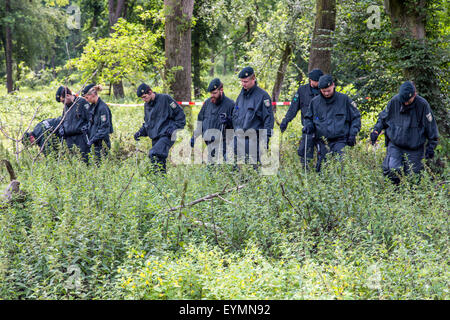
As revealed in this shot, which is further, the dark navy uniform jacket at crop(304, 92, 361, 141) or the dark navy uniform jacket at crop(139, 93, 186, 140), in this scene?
the dark navy uniform jacket at crop(139, 93, 186, 140)

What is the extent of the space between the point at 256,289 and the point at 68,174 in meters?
4.61

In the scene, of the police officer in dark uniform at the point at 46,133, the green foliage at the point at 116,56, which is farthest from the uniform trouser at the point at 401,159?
the green foliage at the point at 116,56

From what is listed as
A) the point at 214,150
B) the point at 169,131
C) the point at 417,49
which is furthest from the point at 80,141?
the point at 417,49

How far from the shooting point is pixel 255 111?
367 inches

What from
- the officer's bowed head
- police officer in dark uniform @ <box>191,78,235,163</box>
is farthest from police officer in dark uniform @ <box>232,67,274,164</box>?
the officer's bowed head

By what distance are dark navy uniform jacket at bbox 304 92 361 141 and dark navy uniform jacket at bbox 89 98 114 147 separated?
3.87m

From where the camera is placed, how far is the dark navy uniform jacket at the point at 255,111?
Result: 931cm

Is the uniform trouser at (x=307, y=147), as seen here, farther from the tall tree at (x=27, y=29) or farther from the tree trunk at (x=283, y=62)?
the tall tree at (x=27, y=29)

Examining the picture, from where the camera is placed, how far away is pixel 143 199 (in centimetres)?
695

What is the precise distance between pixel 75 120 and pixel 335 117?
4974mm

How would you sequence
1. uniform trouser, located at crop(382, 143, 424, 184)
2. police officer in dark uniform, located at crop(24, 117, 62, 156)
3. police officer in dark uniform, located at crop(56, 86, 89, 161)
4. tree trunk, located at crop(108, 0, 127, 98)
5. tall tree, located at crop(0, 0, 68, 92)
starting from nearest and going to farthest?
uniform trouser, located at crop(382, 143, 424, 184) < police officer in dark uniform, located at crop(56, 86, 89, 161) < police officer in dark uniform, located at crop(24, 117, 62, 156) < tree trunk, located at crop(108, 0, 127, 98) < tall tree, located at crop(0, 0, 68, 92)

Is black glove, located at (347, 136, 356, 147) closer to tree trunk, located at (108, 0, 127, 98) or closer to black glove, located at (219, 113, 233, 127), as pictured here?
black glove, located at (219, 113, 233, 127)

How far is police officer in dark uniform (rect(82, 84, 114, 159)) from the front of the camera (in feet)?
32.8

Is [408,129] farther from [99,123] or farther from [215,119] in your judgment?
[99,123]
